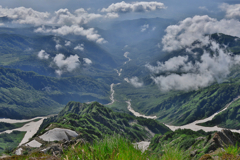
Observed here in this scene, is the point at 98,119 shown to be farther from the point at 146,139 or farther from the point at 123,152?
the point at 123,152

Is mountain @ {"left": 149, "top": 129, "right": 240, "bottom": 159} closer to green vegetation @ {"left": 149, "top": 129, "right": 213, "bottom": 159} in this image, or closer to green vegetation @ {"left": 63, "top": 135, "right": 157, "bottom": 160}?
green vegetation @ {"left": 149, "top": 129, "right": 213, "bottom": 159}

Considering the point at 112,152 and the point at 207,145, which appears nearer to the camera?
the point at 112,152

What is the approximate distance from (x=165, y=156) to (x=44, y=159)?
3.33 m

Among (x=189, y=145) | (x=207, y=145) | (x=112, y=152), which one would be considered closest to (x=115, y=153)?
(x=112, y=152)

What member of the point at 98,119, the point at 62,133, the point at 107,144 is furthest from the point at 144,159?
the point at 98,119

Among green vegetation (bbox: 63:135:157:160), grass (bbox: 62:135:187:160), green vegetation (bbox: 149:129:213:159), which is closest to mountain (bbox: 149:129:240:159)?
green vegetation (bbox: 149:129:213:159)

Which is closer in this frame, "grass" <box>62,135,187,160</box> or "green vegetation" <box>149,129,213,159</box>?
"grass" <box>62,135,187,160</box>

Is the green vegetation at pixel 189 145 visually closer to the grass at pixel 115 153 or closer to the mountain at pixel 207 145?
the mountain at pixel 207 145

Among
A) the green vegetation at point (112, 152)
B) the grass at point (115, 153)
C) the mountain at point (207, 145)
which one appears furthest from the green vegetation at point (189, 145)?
the green vegetation at point (112, 152)

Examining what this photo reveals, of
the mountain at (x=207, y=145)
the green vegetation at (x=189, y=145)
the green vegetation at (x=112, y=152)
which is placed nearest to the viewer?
the green vegetation at (x=112, y=152)

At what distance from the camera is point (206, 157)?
5805 mm

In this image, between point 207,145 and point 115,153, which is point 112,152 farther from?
point 207,145

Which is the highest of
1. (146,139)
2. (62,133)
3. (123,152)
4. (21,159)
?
(123,152)

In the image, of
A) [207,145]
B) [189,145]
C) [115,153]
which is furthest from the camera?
[189,145]
